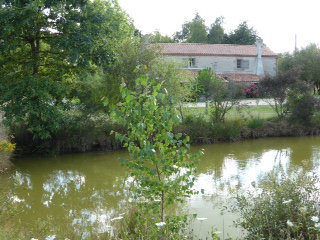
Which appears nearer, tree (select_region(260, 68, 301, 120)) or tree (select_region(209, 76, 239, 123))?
tree (select_region(209, 76, 239, 123))

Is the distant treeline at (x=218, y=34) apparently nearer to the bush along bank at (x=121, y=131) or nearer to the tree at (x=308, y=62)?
the tree at (x=308, y=62)

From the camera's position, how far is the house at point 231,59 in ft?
121

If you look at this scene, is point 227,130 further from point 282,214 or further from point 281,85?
point 282,214

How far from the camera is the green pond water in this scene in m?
7.40

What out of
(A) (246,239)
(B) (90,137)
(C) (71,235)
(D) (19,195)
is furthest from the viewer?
(B) (90,137)

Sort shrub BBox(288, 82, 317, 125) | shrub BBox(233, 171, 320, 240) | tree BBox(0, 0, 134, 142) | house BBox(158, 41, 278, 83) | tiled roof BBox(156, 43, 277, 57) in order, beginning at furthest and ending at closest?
house BBox(158, 41, 278, 83) → tiled roof BBox(156, 43, 277, 57) → shrub BBox(288, 82, 317, 125) → tree BBox(0, 0, 134, 142) → shrub BBox(233, 171, 320, 240)

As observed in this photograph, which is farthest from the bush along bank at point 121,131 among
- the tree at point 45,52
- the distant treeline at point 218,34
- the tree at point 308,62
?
the distant treeline at point 218,34

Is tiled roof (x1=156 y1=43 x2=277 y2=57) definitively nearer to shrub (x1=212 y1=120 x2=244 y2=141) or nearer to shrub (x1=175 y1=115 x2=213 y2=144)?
shrub (x1=212 y1=120 x2=244 y2=141)

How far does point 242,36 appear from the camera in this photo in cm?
5444

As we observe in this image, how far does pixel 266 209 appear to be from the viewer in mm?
5164

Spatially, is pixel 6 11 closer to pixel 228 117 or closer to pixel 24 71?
pixel 24 71

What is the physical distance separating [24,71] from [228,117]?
9510 mm

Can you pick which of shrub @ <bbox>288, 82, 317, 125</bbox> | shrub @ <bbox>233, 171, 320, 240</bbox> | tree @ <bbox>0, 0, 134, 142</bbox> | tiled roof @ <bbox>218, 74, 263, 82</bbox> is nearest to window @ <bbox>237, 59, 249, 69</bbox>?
tiled roof @ <bbox>218, 74, 263, 82</bbox>

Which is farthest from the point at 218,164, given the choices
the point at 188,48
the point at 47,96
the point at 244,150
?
the point at 188,48
